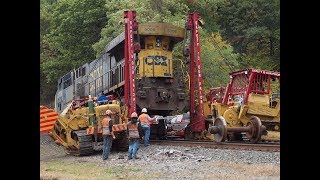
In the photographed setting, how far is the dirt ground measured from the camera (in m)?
8.30

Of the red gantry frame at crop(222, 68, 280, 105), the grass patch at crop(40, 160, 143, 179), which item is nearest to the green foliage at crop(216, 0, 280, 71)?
the red gantry frame at crop(222, 68, 280, 105)

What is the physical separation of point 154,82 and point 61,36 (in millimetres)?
17336

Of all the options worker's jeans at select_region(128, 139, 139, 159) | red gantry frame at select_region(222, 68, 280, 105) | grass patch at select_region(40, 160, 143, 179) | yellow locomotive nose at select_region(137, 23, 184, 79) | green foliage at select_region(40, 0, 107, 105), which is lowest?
grass patch at select_region(40, 160, 143, 179)

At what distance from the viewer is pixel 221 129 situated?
12492 mm

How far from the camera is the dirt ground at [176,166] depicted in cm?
830

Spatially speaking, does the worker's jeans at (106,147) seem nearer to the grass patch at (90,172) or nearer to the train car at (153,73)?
the grass patch at (90,172)

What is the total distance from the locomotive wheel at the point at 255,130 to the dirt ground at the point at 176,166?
1.33m

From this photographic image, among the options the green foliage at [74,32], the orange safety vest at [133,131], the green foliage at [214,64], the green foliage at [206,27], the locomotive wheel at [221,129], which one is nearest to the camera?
the orange safety vest at [133,131]

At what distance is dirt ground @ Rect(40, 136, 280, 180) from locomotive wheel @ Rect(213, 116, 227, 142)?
82 cm

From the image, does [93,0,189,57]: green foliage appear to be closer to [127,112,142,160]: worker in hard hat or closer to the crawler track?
the crawler track

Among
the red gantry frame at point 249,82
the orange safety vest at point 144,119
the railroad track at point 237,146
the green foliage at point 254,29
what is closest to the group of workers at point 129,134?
the orange safety vest at point 144,119
